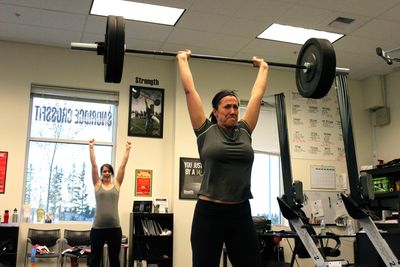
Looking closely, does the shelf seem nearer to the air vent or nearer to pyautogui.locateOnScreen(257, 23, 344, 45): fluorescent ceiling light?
pyautogui.locateOnScreen(257, 23, 344, 45): fluorescent ceiling light

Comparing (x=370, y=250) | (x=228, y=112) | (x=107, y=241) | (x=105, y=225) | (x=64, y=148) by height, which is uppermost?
(x=64, y=148)

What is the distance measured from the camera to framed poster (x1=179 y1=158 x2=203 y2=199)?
614 centimetres

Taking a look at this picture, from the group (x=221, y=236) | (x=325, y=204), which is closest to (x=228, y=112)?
(x=221, y=236)

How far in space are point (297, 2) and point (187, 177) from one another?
2734 mm

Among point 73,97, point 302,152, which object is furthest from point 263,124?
point 73,97

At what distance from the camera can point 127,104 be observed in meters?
6.26

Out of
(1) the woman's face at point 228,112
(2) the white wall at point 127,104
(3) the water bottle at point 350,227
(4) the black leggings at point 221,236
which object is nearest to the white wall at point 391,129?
(3) the water bottle at point 350,227

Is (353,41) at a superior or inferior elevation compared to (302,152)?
superior

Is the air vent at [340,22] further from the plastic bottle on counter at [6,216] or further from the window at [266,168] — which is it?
the plastic bottle on counter at [6,216]

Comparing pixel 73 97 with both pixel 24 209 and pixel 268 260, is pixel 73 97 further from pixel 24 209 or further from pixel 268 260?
pixel 268 260

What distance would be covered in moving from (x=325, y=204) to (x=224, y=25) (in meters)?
3.21

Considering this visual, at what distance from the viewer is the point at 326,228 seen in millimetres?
6664

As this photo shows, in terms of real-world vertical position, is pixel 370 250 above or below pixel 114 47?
below

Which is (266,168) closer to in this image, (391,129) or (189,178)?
(189,178)
